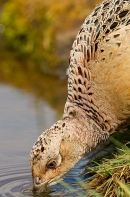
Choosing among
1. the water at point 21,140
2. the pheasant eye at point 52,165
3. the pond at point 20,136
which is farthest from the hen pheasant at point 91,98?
the pond at point 20,136

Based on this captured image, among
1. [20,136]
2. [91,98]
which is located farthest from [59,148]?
[20,136]

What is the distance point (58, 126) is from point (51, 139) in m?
0.25

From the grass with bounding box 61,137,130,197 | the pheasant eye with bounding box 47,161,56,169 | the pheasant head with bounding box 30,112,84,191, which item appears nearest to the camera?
the grass with bounding box 61,137,130,197

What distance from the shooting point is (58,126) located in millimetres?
6871

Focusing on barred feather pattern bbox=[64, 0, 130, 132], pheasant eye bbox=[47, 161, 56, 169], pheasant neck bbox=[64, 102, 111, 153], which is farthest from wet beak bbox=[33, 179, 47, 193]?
barred feather pattern bbox=[64, 0, 130, 132]

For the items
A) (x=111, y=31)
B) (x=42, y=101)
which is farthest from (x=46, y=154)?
(x=42, y=101)

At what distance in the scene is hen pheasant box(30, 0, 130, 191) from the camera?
6.79 meters

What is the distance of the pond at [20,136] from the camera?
23.4 ft

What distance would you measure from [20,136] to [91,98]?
196 centimetres

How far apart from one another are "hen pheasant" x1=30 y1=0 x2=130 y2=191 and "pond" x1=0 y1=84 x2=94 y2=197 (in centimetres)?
40

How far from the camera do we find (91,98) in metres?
7.17

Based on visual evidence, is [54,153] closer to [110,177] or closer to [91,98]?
[110,177]

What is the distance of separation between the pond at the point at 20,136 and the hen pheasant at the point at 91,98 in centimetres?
40

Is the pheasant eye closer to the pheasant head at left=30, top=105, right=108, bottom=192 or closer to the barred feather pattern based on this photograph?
the pheasant head at left=30, top=105, right=108, bottom=192
